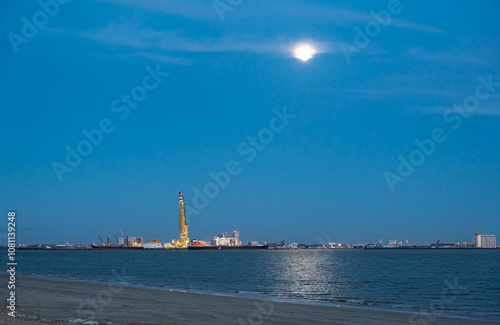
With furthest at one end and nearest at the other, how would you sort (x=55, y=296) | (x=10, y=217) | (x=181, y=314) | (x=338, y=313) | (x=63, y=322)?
(x=55, y=296)
(x=338, y=313)
(x=181, y=314)
(x=10, y=217)
(x=63, y=322)

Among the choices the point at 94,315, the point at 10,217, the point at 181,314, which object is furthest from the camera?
the point at 181,314

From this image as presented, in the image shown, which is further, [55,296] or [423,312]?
[55,296]

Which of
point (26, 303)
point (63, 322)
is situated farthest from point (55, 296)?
point (63, 322)

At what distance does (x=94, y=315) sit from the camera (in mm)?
21281

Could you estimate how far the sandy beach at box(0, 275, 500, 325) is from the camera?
20.5 meters

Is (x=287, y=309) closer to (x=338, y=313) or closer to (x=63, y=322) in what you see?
(x=338, y=313)

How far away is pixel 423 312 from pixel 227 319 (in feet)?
37.0

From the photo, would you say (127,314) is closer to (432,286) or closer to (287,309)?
(287,309)

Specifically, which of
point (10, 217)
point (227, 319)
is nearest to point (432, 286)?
point (227, 319)

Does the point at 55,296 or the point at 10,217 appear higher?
the point at 10,217

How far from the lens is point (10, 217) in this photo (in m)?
19.9

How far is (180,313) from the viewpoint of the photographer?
23031mm

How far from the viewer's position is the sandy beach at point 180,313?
20500mm

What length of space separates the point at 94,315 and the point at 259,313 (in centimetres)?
733
